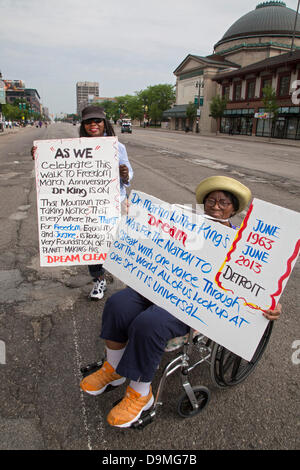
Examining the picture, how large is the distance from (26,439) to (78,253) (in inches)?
65.3

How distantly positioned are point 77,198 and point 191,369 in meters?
1.87

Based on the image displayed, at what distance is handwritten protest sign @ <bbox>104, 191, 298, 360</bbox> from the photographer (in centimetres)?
194

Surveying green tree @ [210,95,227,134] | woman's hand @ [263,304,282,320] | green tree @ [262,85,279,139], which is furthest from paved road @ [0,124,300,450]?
green tree @ [210,95,227,134]

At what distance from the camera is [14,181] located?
10.1 meters

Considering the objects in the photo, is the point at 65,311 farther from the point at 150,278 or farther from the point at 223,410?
the point at 223,410

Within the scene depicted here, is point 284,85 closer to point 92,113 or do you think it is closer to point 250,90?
point 250,90

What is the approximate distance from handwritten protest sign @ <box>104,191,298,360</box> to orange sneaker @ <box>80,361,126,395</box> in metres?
0.59

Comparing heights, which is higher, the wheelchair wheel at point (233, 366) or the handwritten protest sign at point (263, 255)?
the handwritten protest sign at point (263, 255)

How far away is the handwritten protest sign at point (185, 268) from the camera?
1.94 meters

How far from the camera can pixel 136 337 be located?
6.53ft

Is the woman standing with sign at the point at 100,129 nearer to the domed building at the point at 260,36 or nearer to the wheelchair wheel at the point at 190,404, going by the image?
the wheelchair wheel at the point at 190,404

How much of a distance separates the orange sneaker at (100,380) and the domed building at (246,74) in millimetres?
42603

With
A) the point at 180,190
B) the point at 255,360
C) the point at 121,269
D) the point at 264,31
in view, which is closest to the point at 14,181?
the point at 180,190

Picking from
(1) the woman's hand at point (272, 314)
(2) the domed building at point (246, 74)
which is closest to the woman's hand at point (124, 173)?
(1) the woman's hand at point (272, 314)
